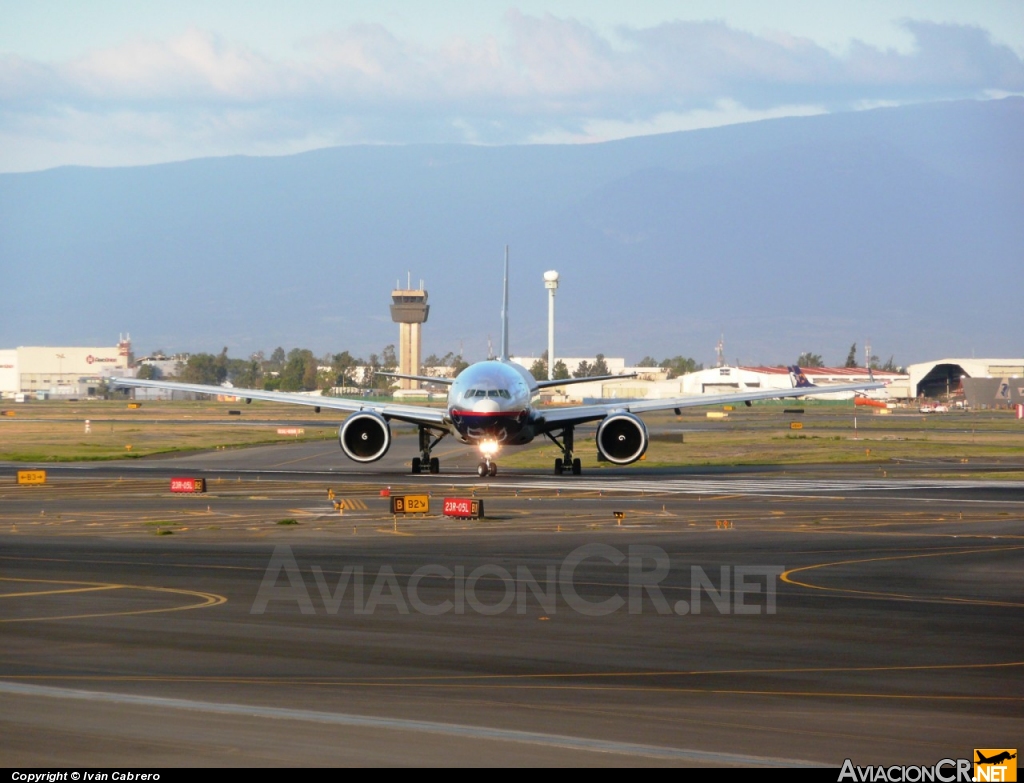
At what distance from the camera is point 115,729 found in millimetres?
11875

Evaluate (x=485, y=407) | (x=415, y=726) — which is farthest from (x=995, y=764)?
(x=485, y=407)

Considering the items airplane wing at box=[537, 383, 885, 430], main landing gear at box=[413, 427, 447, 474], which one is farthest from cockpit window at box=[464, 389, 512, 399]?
main landing gear at box=[413, 427, 447, 474]

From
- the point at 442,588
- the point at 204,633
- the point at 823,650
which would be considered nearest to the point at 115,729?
the point at 204,633

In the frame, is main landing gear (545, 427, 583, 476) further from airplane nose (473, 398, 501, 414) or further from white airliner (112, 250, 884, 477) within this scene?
airplane nose (473, 398, 501, 414)

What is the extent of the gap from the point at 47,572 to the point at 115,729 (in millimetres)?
13424

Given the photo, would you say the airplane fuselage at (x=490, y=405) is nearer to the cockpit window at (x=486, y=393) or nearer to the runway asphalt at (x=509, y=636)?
the cockpit window at (x=486, y=393)

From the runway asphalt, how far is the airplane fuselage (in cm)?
1335

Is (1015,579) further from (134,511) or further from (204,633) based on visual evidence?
(134,511)

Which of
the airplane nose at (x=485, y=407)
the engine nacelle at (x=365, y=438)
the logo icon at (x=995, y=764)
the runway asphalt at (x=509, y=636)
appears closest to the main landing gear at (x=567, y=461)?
the airplane nose at (x=485, y=407)

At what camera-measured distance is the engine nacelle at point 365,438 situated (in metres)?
53.4

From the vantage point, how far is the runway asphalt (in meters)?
11.8

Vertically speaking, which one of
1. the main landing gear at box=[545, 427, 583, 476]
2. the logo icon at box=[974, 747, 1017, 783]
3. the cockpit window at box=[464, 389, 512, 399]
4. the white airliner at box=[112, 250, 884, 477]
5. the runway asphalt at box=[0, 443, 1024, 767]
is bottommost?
the runway asphalt at box=[0, 443, 1024, 767]

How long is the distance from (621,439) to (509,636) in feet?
117

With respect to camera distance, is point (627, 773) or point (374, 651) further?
point (374, 651)
